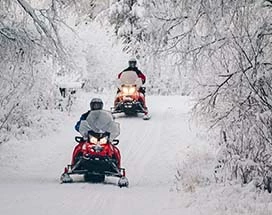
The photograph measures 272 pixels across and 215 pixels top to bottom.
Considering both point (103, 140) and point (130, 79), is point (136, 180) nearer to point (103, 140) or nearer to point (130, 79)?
point (103, 140)

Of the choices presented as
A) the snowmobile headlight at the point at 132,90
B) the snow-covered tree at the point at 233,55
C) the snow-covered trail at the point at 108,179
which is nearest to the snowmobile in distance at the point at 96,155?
the snow-covered trail at the point at 108,179

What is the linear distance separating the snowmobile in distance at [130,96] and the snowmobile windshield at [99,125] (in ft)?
31.3

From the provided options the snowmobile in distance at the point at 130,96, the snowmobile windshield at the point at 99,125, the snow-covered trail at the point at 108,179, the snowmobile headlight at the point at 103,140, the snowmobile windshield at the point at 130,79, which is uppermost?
the snowmobile windshield at the point at 130,79

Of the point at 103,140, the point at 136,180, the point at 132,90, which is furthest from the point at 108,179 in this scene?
the point at 132,90

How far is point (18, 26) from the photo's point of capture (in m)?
11.8

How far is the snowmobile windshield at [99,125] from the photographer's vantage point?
12.2 m

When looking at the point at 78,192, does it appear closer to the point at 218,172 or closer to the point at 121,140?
the point at 218,172

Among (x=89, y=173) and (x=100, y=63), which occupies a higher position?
(x=100, y=63)

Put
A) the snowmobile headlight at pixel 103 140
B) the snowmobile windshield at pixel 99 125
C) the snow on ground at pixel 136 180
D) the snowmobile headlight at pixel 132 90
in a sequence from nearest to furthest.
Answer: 1. the snow on ground at pixel 136 180
2. the snowmobile headlight at pixel 103 140
3. the snowmobile windshield at pixel 99 125
4. the snowmobile headlight at pixel 132 90

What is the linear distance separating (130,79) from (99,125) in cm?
1006

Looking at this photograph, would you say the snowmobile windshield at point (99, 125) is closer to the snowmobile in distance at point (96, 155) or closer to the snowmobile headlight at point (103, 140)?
the snowmobile in distance at point (96, 155)

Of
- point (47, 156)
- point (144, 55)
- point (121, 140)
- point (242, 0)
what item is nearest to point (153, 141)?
point (121, 140)

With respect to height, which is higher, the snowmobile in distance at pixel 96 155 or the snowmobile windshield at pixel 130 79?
the snowmobile windshield at pixel 130 79

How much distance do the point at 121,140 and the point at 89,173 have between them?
6.75 meters
